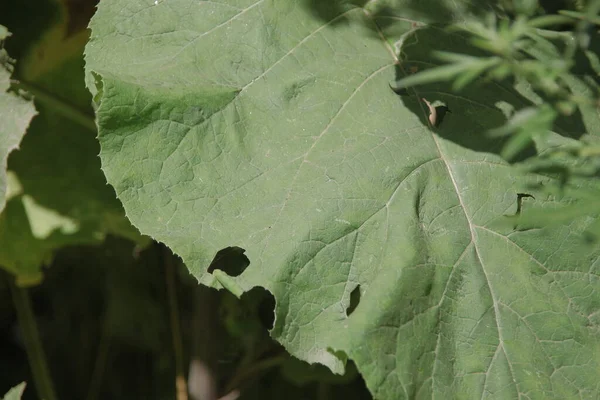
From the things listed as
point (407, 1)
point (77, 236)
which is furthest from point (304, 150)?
point (77, 236)

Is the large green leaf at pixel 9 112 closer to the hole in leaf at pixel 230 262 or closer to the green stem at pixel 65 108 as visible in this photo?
the green stem at pixel 65 108

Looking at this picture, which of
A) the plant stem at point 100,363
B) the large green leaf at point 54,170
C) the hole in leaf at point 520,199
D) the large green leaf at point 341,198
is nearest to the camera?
the large green leaf at point 341,198

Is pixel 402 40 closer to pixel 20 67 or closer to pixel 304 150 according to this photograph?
pixel 304 150

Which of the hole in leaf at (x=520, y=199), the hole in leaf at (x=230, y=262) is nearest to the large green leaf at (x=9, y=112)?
the hole in leaf at (x=230, y=262)

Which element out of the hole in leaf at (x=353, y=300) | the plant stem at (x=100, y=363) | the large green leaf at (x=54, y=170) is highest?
the hole in leaf at (x=353, y=300)

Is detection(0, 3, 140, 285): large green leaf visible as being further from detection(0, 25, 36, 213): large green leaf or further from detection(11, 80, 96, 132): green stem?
detection(0, 25, 36, 213): large green leaf

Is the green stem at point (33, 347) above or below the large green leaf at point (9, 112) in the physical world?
below

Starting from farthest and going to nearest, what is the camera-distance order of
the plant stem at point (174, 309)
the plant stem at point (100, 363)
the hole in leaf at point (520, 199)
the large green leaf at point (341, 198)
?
the plant stem at point (100, 363) < the plant stem at point (174, 309) < the hole in leaf at point (520, 199) < the large green leaf at point (341, 198)

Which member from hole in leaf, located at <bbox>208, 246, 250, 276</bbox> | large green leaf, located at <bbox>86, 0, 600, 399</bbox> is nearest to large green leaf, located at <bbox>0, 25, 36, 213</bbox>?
large green leaf, located at <bbox>86, 0, 600, 399</bbox>
